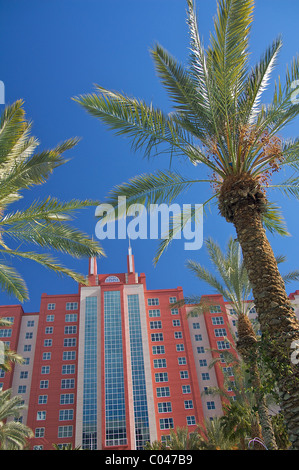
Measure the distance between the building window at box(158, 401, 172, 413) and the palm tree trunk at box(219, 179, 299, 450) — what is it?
4341cm

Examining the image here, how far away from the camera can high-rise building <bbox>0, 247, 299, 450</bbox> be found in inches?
1718

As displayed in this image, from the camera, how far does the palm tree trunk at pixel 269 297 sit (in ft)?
19.0

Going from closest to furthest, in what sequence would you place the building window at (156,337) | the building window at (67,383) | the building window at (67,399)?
the building window at (67,399) → the building window at (67,383) → the building window at (156,337)

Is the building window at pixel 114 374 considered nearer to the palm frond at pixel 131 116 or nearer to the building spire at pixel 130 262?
the building spire at pixel 130 262

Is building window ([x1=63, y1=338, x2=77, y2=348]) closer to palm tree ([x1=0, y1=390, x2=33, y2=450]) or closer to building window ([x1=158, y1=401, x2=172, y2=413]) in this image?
building window ([x1=158, y1=401, x2=172, y2=413])

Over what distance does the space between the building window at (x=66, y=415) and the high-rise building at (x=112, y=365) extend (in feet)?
0.41

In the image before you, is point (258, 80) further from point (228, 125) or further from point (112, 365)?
point (112, 365)

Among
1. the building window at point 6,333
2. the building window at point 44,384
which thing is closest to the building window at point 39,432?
the building window at point 44,384

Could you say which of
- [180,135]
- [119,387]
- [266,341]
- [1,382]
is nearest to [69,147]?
[180,135]

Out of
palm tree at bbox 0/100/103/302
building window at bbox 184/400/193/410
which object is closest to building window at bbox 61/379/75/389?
building window at bbox 184/400/193/410

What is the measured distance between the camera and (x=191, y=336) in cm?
5191

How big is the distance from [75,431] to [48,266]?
40.6m

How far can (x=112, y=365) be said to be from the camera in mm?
47281

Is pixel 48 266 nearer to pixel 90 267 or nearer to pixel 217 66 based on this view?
pixel 217 66
